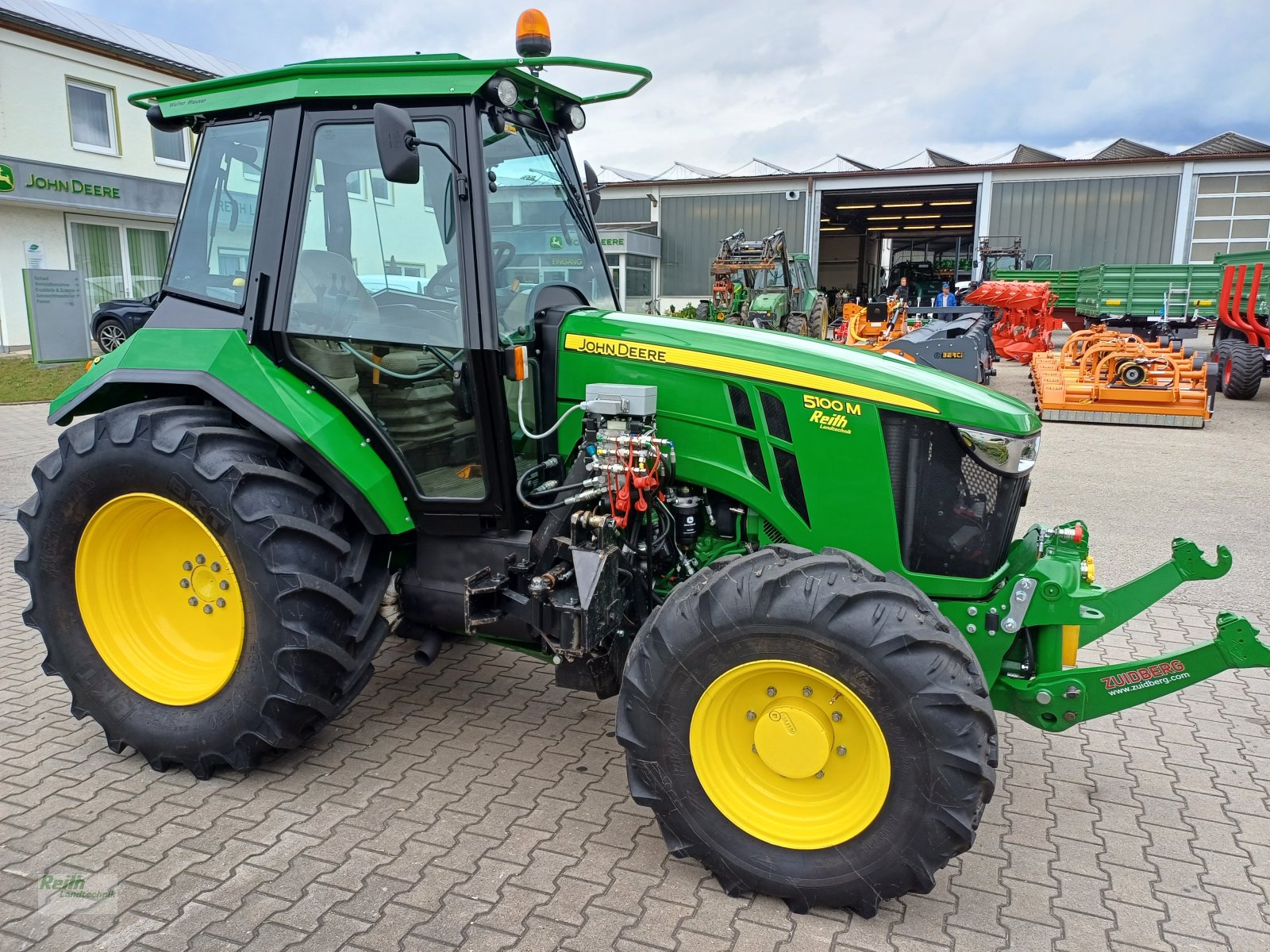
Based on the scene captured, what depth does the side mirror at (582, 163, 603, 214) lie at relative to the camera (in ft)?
13.0

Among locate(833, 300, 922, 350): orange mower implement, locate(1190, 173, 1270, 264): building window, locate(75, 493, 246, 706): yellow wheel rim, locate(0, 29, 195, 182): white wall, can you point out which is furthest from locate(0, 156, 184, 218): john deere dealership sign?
locate(1190, 173, 1270, 264): building window

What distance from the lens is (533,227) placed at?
352 cm

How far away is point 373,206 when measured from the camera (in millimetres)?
3273

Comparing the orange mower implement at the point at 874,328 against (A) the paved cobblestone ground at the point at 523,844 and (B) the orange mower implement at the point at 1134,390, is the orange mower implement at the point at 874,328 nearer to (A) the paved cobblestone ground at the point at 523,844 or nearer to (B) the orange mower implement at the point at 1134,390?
(B) the orange mower implement at the point at 1134,390

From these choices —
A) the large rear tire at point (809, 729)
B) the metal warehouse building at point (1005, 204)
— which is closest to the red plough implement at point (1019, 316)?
the metal warehouse building at point (1005, 204)

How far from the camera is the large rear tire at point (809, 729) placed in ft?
8.06

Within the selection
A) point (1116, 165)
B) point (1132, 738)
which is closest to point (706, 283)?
point (1116, 165)

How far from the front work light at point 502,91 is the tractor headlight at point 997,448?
188cm

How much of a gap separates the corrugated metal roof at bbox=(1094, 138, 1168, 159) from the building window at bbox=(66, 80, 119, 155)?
26717 millimetres

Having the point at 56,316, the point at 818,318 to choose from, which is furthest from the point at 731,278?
the point at 56,316

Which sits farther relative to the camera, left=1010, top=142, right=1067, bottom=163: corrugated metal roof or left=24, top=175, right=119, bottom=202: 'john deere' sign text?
left=1010, top=142, right=1067, bottom=163: corrugated metal roof

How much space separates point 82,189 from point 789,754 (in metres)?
21.0

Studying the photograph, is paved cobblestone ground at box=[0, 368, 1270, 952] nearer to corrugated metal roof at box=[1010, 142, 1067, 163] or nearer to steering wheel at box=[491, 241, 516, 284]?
steering wheel at box=[491, 241, 516, 284]

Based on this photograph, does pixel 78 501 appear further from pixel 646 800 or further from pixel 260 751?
pixel 646 800
